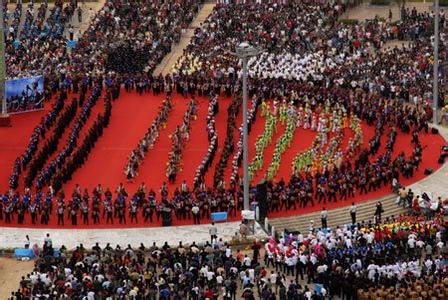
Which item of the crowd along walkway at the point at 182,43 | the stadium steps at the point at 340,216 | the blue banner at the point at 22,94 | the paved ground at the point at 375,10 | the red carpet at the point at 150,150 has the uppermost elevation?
the paved ground at the point at 375,10

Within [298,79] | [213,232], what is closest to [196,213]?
[213,232]

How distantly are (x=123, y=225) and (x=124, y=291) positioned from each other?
35.5 feet

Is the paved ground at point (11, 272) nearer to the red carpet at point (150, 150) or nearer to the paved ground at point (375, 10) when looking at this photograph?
Result: the red carpet at point (150, 150)

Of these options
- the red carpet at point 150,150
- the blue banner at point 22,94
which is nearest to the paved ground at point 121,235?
the red carpet at point 150,150

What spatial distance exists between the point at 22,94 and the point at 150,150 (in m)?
9.55

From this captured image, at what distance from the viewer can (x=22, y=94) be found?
81750 millimetres

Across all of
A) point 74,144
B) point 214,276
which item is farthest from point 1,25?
point 214,276

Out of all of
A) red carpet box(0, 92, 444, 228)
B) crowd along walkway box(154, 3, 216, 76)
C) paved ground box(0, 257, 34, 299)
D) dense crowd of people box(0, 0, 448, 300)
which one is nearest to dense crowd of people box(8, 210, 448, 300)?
dense crowd of people box(0, 0, 448, 300)

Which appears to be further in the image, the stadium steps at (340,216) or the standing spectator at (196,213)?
the standing spectator at (196,213)

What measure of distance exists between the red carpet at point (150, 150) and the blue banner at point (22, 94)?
0.53 m

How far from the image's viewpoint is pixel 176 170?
7231 centimetres

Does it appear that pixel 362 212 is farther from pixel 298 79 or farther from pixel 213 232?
pixel 298 79

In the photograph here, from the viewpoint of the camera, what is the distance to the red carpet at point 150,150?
71.8 meters

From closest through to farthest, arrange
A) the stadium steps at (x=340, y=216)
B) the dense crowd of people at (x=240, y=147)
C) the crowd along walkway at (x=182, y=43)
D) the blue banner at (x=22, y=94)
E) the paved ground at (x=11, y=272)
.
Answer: the dense crowd of people at (x=240, y=147), the paved ground at (x=11, y=272), the stadium steps at (x=340, y=216), the blue banner at (x=22, y=94), the crowd along walkway at (x=182, y=43)
